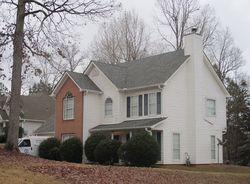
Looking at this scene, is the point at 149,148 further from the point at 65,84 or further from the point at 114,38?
the point at 114,38

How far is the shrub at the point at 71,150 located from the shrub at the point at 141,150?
588cm

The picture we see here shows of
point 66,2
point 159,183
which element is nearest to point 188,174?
point 159,183

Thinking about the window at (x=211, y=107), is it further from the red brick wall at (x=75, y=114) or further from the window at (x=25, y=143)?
the window at (x=25, y=143)

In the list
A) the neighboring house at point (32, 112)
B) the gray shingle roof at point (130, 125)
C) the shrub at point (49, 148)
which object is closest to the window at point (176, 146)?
the gray shingle roof at point (130, 125)

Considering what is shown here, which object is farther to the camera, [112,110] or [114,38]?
[114,38]

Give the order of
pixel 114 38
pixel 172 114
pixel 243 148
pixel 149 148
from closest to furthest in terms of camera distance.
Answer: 1. pixel 149 148
2. pixel 172 114
3. pixel 243 148
4. pixel 114 38

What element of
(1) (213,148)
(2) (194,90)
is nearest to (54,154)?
(2) (194,90)

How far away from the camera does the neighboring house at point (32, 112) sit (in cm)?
6424

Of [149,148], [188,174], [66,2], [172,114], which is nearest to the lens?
[188,174]

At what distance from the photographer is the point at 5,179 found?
17.0 metres

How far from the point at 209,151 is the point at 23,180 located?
2289 cm

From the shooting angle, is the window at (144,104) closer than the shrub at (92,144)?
Yes

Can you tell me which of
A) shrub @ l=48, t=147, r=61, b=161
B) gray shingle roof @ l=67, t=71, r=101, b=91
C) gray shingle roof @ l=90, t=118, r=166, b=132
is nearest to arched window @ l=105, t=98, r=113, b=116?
gray shingle roof @ l=90, t=118, r=166, b=132

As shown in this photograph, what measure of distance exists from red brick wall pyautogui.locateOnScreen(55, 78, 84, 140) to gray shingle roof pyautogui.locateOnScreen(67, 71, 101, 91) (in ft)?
1.52
